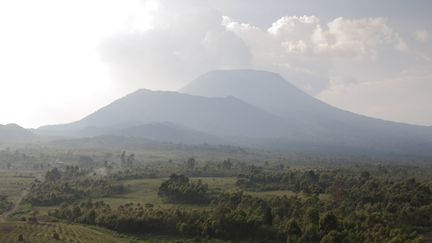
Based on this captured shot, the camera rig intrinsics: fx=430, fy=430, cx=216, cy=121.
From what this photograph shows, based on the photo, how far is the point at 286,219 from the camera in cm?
6950

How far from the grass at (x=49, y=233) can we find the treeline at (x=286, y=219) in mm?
5235

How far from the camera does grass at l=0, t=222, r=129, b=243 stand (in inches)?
2327

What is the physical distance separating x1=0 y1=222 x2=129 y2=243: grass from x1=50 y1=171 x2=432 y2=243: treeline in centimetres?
523

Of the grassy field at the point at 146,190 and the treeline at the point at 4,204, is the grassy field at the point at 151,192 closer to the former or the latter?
the grassy field at the point at 146,190

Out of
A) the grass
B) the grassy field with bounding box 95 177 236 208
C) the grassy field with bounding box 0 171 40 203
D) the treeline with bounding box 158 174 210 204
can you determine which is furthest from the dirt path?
the treeline with bounding box 158 174 210 204

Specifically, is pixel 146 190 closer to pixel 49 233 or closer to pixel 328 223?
pixel 49 233

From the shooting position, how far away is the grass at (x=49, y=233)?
59.1m

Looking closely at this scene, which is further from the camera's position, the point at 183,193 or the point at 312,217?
the point at 183,193

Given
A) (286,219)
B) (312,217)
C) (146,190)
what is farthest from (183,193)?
(312,217)

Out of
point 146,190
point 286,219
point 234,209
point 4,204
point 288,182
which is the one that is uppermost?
point 288,182

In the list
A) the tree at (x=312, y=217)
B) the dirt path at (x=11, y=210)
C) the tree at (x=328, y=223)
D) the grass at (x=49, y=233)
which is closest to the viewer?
the grass at (x=49, y=233)

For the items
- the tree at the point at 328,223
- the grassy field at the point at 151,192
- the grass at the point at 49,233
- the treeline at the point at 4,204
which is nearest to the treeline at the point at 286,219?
the tree at the point at 328,223

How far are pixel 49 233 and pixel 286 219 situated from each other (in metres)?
36.2

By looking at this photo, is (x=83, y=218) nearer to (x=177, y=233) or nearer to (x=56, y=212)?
(x=56, y=212)
